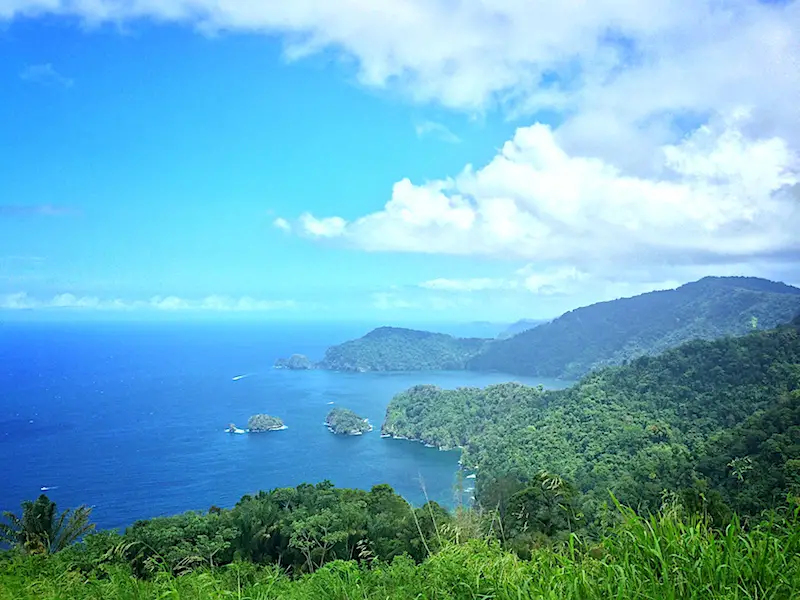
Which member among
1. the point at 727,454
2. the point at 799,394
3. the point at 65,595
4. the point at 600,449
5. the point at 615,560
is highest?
the point at 615,560

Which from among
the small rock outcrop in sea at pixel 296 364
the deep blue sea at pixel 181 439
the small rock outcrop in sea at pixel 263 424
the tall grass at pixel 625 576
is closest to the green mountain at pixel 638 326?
the deep blue sea at pixel 181 439

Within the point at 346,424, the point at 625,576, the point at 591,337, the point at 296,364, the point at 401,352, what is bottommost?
the point at 346,424

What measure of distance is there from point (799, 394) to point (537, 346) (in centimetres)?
5958

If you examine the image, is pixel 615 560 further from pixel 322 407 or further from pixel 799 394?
pixel 322 407

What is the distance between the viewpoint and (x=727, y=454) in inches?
659

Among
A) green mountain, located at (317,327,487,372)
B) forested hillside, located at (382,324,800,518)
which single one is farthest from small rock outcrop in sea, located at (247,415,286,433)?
green mountain, located at (317,327,487,372)

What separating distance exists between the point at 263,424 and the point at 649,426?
28030mm

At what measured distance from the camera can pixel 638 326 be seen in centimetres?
7606

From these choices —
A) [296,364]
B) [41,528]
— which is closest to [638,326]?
[296,364]

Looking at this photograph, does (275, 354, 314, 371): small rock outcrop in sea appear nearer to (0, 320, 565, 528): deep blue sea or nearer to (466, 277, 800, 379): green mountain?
(0, 320, 565, 528): deep blue sea

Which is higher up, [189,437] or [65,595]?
[65,595]

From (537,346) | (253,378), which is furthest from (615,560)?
(537,346)

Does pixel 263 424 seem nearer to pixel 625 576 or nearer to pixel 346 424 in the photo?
pixel 346 424

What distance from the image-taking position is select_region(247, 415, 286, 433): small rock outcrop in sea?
40.3m
